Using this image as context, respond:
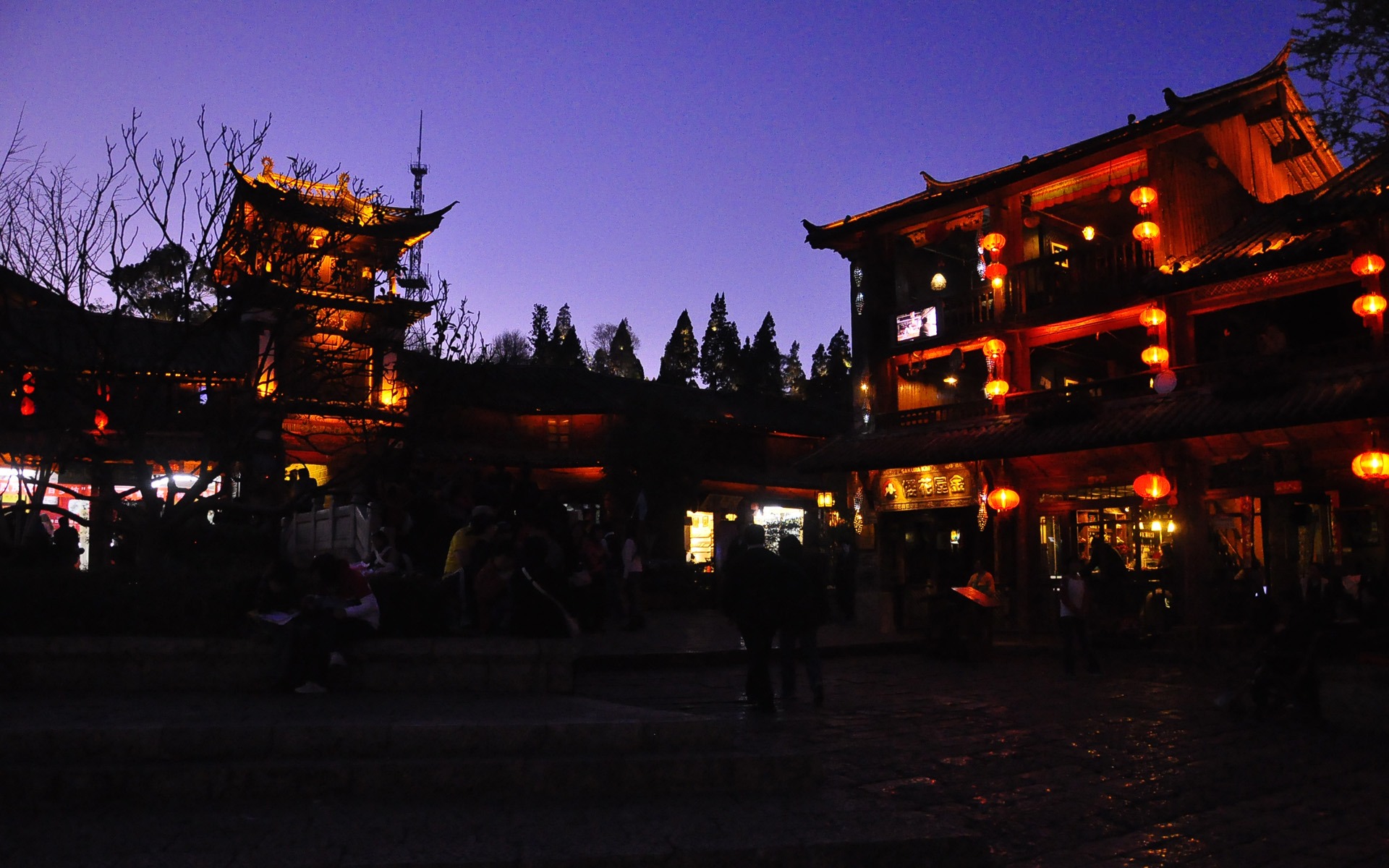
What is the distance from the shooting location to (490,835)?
15.1ft

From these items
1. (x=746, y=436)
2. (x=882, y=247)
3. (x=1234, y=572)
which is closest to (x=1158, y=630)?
(x=1234, y=572)

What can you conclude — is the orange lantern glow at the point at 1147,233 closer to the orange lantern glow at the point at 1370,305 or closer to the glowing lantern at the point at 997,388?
the glowing lantern at the point at 997,388

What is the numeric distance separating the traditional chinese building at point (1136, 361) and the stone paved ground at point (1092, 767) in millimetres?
6892

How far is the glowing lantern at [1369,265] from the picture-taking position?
15336 mm

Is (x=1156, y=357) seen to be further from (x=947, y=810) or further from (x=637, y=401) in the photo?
(x=637, y=401)

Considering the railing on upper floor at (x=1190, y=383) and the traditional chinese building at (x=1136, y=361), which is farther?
the traditional chinese building at (x=1136, y=361)

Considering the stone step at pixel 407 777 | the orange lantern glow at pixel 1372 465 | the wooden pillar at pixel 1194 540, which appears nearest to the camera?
the stone step at pixel 407 777

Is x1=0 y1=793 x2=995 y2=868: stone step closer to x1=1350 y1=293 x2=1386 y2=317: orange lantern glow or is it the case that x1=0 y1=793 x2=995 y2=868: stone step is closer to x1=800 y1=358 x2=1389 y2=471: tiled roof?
x1=800 y1=358 x2=1389 y2=471: tiled roof

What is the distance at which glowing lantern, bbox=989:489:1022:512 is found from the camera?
1936cm

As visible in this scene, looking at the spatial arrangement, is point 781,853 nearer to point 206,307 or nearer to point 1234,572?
point 206,307

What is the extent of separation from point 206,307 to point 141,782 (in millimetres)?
8149

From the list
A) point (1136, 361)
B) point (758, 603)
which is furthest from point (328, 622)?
point (1136, 361)

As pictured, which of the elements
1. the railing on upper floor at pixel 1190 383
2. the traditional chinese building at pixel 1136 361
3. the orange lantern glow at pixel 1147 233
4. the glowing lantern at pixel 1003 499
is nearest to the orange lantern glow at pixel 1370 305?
the traditional chinese building at pixel 1136 361

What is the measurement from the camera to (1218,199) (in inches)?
779
